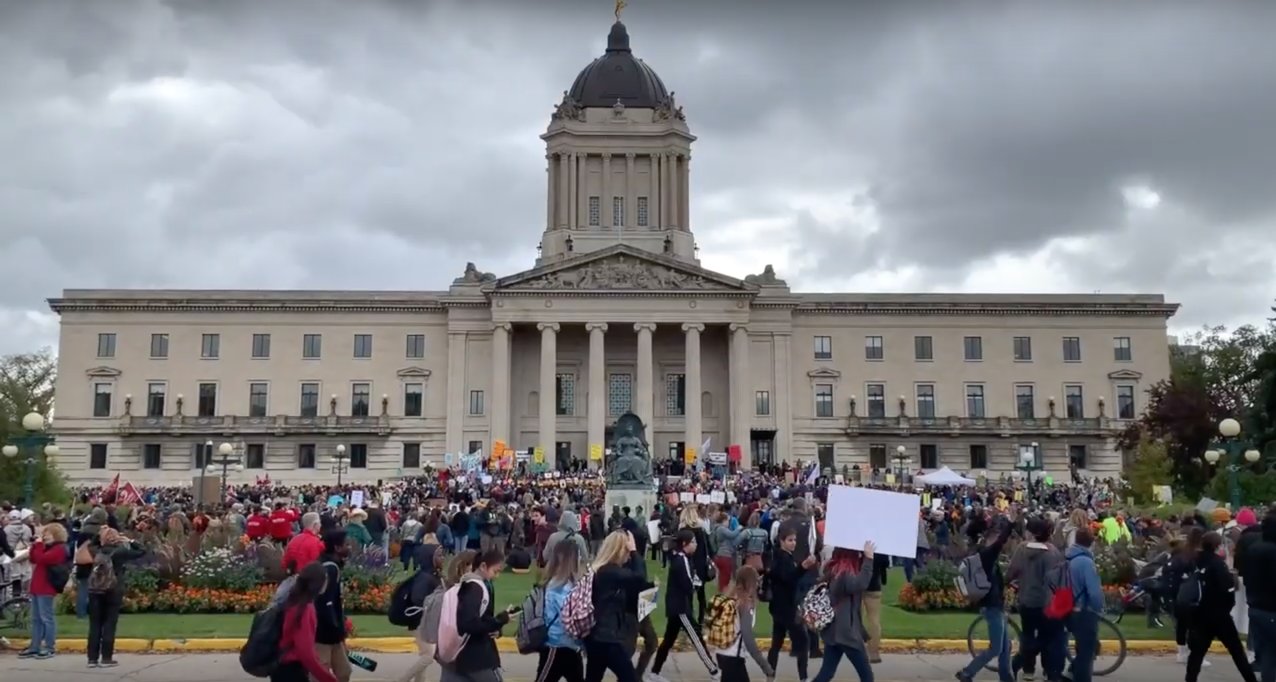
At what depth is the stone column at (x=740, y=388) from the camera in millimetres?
69438

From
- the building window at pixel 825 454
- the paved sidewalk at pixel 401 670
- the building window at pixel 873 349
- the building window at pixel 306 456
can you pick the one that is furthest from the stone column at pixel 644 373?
the paved sidewalk at pixel 401 670

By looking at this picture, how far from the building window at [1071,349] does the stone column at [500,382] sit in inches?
1454

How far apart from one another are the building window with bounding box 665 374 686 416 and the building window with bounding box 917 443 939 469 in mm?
15879

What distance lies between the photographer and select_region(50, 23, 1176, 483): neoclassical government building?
69.8 meters

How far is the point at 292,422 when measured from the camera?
233 ft

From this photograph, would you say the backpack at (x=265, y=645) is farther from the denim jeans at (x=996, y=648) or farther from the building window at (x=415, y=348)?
the building window at (x=415, y=348)

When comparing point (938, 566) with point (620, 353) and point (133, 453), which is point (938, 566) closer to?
point (620, 353)

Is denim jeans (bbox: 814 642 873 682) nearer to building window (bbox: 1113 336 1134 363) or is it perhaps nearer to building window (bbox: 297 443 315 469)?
building window (bbox: 297 443 315 469)

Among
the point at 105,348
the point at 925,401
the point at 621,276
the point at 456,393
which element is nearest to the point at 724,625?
the point at 621,276

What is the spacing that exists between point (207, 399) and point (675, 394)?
99.6ft

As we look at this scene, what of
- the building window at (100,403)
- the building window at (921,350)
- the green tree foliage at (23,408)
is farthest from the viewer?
the building window at (921,350)

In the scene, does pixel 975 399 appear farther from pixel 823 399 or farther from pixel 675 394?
pixel 675 394

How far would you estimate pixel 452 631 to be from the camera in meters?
9.62

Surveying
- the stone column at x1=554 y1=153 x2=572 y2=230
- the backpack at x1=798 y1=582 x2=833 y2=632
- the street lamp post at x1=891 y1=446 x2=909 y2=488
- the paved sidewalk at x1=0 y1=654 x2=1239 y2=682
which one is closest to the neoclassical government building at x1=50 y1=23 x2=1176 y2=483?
the street lamp post at x1=891 y1=446 x2=909 y2=488
